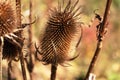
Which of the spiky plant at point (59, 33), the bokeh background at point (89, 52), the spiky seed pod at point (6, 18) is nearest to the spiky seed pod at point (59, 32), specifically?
the spiky plant at point (59, 33)

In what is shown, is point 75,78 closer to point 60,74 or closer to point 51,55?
point 60,74

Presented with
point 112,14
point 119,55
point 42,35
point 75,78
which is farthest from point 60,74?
point 42,35

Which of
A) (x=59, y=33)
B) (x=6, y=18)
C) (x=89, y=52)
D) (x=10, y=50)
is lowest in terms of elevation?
(x=89, y=52)

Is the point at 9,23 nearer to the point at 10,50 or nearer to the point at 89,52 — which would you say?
the point at 10,50

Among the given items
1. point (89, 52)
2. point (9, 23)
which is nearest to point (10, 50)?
point (9, 23)

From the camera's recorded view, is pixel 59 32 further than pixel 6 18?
Yes

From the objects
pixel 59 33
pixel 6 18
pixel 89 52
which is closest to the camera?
pixel 6 18

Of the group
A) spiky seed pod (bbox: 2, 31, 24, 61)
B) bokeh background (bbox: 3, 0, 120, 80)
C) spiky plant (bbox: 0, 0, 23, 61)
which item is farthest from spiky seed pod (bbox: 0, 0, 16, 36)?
bokeh background (bbox: 3, 0, 120, 80)

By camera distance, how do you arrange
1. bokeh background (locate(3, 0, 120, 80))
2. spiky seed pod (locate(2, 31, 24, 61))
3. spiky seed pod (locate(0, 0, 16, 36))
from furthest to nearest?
bokeh background (locate(3, 0, 120, 80)), spiky seed pod (locate(2, 31, 24, 61)), spiky seed pod (locate(0, 0, 16, 36))

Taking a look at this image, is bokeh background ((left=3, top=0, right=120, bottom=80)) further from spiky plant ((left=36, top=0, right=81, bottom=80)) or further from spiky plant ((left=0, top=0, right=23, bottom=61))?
spiky plant ((left=0, top=0, right=23, bottom=61))
